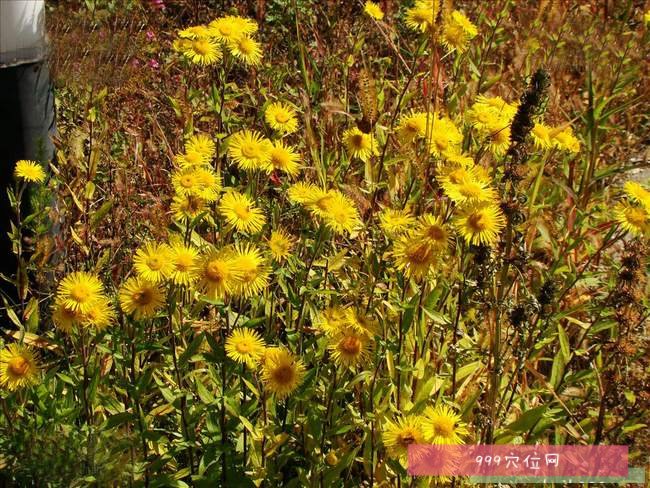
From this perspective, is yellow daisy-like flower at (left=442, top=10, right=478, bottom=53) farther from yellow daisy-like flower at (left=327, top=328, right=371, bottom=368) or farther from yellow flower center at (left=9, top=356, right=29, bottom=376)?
yellow flower center at (left=9, top=356, right=29, bottom=376)

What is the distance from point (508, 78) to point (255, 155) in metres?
2.23

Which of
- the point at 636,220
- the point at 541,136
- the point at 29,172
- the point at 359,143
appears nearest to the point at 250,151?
the point at 359,143

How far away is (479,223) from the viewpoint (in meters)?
1.53

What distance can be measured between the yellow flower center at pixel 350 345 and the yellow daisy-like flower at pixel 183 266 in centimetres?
33

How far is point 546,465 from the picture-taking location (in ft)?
6.25

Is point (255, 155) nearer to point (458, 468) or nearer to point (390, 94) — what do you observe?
point (458, 468)

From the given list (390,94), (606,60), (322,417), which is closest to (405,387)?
(322,417)

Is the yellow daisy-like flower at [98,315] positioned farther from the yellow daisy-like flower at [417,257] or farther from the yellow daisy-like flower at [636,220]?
the yellow daisy-like flower at [636,220]

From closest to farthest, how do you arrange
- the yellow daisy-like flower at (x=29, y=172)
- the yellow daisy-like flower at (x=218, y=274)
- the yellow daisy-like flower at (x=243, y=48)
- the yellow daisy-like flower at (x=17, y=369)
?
the yellow daisy-like flower at (x=218, y=274)
the yellow daisy-like flower at (x=17, y=369)
the yellow daisy-like flower at (x=29, y=172)
the yellow daisy-like flower at (x=243, y=48)

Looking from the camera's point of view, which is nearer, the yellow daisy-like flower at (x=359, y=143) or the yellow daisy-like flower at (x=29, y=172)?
the yellow daisy-like flower at (x=29, y=172)

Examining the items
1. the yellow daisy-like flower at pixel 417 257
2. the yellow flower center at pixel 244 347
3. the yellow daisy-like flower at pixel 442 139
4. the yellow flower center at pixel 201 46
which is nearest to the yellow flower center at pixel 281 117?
the yellow flower center at pixel 201 46

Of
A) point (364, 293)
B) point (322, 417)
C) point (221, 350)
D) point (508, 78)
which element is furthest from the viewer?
point (508, 78)

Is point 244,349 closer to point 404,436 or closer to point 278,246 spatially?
point 278,246

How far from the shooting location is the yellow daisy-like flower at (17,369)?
1.52 metres
